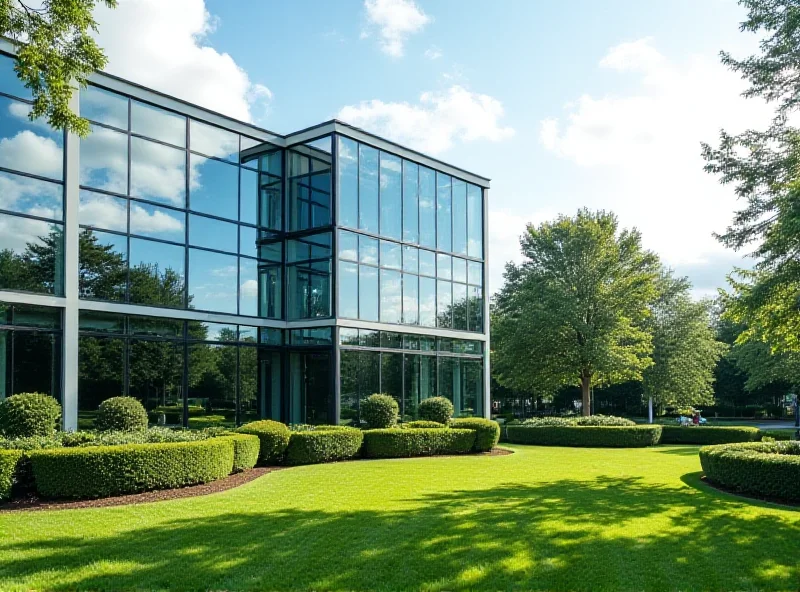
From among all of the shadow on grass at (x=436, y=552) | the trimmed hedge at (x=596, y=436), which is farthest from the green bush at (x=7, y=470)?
the trimmed hedge at (x=596, y=436)

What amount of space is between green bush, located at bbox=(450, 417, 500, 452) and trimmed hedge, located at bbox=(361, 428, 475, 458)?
0.87ft

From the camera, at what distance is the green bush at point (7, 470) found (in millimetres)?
11312

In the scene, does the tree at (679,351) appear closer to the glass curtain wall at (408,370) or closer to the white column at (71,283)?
the glass curtain wall at (408,370)

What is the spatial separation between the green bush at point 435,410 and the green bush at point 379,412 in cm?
219

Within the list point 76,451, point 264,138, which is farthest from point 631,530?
point 264,138

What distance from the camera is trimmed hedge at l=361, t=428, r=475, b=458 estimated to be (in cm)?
1975

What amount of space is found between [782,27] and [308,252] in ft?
50.4

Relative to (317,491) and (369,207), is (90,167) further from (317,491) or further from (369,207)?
(317,491)

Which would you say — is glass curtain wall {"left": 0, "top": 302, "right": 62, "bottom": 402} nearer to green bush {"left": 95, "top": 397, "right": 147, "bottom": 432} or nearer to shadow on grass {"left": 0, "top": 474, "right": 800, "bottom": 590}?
green bush {"left": 95, "top": 397, "right": 147, "bottom": 432}

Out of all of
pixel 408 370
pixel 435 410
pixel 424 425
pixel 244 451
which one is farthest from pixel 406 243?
pixel 244 451

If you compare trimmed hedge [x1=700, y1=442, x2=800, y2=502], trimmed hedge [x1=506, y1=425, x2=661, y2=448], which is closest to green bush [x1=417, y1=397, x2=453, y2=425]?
trimmed hedge [x1=506, y1=425, x2=661, y2=448]

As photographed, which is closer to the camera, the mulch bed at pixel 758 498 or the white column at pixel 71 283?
the mulch bed at pixel 758 498

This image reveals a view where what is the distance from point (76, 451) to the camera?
11852 mm

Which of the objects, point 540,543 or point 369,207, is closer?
point 540,543
